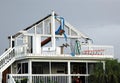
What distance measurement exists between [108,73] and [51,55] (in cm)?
529

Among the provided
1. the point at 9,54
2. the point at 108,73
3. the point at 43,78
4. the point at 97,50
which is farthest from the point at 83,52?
the point at 9,54

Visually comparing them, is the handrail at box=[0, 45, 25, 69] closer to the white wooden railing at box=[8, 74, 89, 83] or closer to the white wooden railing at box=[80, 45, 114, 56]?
the white wooden railing at box=[8, 74, 89, 83]

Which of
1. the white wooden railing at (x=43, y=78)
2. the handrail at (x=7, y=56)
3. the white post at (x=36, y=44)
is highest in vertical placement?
the white post at (x=36, y=44)

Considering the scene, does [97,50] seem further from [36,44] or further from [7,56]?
[7,56]

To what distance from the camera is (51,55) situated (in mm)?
37656

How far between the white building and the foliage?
1173mm

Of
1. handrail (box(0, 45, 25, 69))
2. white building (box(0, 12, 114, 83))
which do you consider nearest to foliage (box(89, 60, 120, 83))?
white building (box(0, 12, 114, 83))

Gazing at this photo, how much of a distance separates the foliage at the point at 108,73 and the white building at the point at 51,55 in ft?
3.85

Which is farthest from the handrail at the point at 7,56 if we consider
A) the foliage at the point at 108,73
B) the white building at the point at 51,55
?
the foliage at the point at 108,73

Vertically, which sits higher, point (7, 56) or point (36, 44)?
Answer: point (36, 44)

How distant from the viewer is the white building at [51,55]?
37.5 metres

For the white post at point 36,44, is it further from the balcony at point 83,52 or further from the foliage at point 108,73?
the foliage at point 108,73

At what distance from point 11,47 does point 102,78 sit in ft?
33.0

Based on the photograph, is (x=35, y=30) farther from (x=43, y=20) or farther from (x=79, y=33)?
(x=79, y=33)
